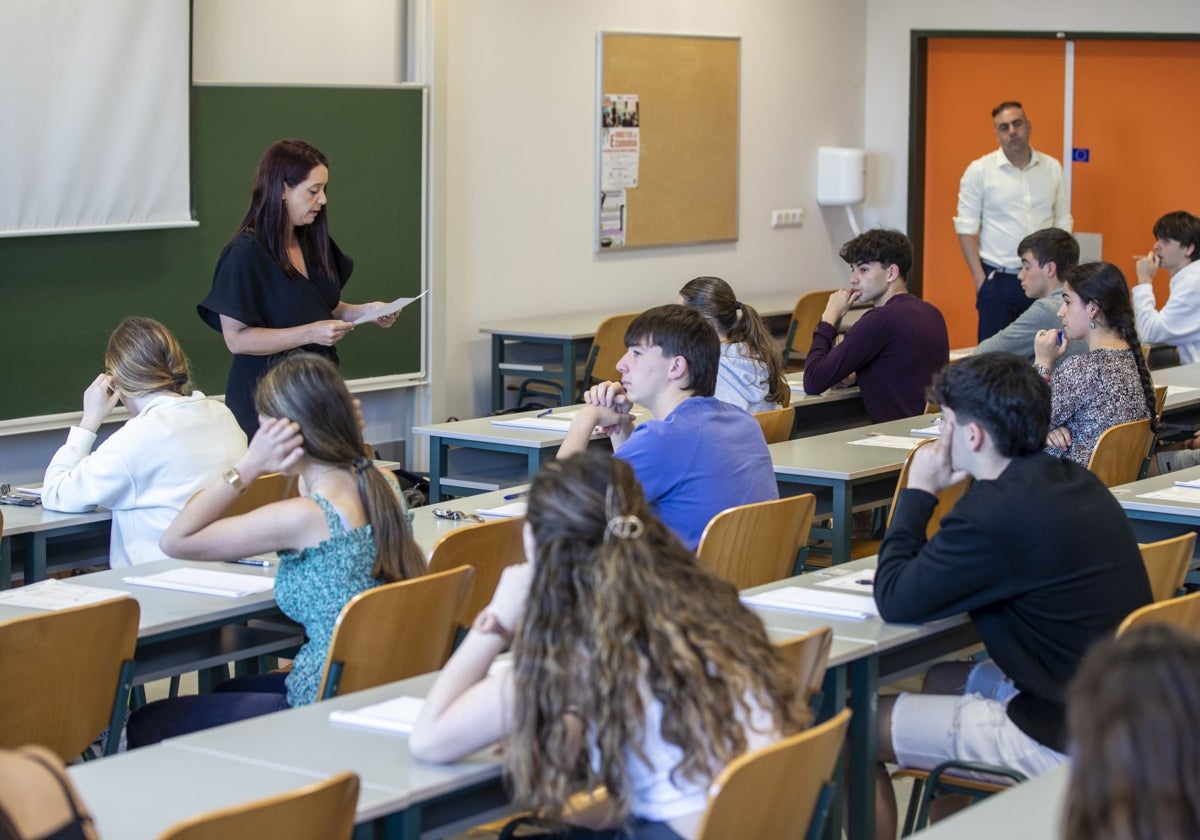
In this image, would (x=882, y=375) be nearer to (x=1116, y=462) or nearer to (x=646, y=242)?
(x=1116, y=462)

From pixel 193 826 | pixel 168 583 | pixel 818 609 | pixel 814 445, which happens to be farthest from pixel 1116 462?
pixel 193 826

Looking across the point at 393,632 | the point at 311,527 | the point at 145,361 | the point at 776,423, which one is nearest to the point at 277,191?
the point at 145,361

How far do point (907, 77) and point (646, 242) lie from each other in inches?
99.6

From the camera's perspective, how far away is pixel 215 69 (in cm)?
657

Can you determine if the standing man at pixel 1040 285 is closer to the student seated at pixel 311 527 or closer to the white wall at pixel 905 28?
the student seated at pixel 311 527

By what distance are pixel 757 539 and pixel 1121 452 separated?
1.71 meters

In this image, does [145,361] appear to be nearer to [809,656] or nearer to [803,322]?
[809,656]

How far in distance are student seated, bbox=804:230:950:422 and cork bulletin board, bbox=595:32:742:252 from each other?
2.70 meters

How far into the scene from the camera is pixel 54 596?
321cm

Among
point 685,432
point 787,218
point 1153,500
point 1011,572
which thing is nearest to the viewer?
point 1011,572

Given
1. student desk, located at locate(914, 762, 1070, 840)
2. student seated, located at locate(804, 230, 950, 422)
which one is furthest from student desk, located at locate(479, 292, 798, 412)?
student desk, located at locate(914, 762, 1070, 840)

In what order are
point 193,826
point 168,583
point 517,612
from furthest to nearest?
1. point 168,583
2. point 517,612
3. point 193,826

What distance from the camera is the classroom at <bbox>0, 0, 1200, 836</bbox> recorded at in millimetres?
7000

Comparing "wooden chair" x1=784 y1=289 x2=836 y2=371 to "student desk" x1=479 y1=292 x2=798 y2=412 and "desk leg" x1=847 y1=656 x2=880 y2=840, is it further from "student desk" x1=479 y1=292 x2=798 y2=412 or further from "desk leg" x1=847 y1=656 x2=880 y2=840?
"desk leg" x1=847 y1=656 x2=880 y2=840
